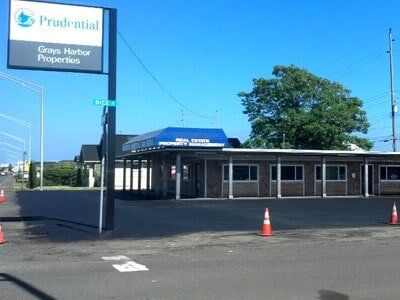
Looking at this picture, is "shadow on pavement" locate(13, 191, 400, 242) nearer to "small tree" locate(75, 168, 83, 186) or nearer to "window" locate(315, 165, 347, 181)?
"window" locate(315, 165, 347, 181)

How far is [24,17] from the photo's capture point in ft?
52.1

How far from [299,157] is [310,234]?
22199mm

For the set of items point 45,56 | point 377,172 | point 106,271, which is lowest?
point 106,271

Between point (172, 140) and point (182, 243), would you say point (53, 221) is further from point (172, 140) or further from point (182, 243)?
point (172, 140)

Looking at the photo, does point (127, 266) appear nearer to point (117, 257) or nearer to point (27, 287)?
point (117, 257)

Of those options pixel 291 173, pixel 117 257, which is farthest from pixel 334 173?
pixel 117 257

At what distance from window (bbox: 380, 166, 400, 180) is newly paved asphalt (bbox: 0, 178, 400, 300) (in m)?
21.7

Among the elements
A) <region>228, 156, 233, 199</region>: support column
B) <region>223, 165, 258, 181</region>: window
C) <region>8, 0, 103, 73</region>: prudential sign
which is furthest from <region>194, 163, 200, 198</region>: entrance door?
<region>8, 0, 103, 73</region>: prudential sign

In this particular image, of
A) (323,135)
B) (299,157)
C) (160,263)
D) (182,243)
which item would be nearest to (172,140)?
(299,157)

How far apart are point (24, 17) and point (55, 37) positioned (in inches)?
40.2

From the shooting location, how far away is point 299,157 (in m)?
37.4

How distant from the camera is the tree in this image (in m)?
53.2

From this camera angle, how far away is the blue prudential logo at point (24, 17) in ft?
51.9

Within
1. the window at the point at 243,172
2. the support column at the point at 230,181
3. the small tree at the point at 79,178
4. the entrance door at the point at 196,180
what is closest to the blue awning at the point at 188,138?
the support column at the point at 230,181
